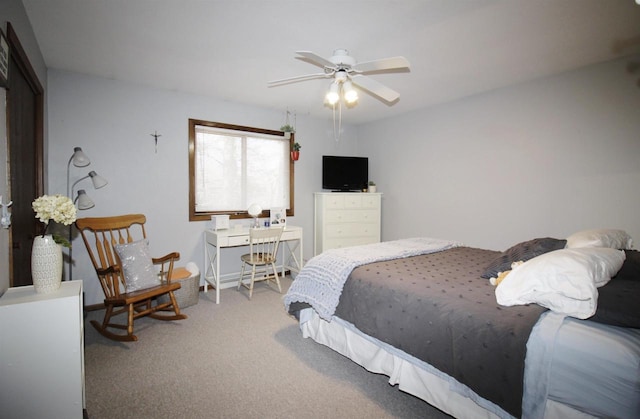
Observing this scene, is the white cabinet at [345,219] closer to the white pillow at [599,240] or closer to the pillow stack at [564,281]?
the white pillow at [599,240]

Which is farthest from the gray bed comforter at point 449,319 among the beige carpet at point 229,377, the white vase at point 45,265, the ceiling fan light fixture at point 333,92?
the white vase at point 45,265

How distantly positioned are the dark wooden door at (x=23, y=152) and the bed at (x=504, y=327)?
6.53 feet

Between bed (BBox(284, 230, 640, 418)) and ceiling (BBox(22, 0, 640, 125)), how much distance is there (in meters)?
1.56

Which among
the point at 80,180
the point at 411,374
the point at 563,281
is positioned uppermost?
the point at 80,180

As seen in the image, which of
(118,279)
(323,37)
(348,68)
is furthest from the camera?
(118,279)

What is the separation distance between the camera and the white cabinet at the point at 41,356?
4.44 ft

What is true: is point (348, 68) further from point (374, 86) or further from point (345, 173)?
point (345, 173)

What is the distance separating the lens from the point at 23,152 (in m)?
2.25

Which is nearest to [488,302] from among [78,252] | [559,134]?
[559,134]

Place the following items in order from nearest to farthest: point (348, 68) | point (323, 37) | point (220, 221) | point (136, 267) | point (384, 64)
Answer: point (384, 64) → point (348, 68) → point (323, 37) → point (136, 267) → point (220, 221)

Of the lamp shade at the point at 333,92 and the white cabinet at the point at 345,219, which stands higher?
the lamp shade at the point at 333,92

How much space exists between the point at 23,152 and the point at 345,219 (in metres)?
3.57

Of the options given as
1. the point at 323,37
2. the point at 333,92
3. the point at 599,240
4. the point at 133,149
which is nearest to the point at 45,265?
the point at 333,92

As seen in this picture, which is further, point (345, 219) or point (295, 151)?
point (345, 219)
